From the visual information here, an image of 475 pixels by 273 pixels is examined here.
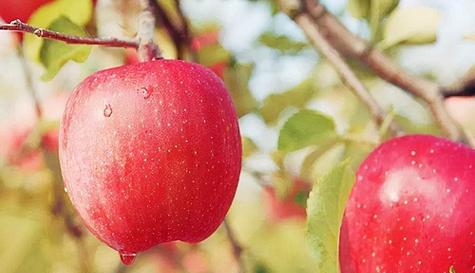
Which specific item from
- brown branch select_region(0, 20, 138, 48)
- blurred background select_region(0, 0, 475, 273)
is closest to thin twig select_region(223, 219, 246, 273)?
blurred background select_region(0, 0, 475, 273)

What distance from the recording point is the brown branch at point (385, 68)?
1060 mm

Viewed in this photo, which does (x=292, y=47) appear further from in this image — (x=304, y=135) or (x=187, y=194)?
(x=187, y=194)

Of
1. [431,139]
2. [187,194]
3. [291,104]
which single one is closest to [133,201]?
[187,194]

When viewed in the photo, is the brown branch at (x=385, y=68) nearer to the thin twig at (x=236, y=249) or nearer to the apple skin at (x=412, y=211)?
the apple skin at (x=412, y=211)

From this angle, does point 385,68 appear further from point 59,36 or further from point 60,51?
point 59,36

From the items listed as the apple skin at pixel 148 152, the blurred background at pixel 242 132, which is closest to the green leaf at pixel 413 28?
the blurred background at pixel 242 132

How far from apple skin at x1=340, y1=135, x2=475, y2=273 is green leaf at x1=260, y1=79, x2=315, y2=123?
582 millimetres

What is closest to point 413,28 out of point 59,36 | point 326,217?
point 326,217

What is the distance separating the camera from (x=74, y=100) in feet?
2.78

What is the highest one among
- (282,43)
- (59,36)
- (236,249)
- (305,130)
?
(59,36)

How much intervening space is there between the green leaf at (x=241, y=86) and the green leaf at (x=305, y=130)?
0.39 metres

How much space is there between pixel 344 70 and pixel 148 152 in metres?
0.36

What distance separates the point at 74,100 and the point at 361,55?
47 centimetres

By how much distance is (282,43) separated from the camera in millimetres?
1516
